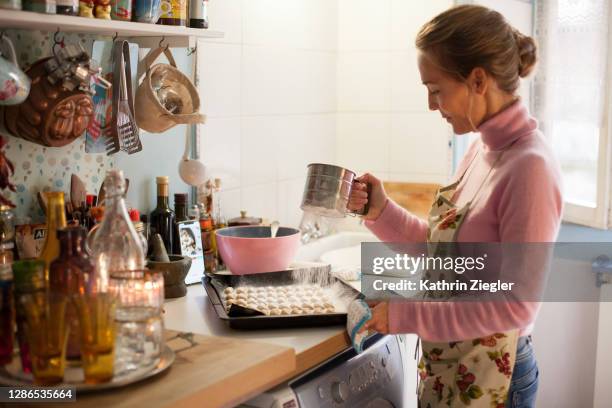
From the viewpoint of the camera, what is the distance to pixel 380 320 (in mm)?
1696

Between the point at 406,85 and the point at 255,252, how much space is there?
1250 mm

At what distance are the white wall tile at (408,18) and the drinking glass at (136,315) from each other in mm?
2037

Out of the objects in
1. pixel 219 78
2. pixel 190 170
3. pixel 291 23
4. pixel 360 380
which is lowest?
pixel 360 380

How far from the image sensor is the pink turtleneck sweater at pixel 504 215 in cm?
159

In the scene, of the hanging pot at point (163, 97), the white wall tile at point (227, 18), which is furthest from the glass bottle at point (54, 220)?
the white wall tile at point (227, 18)

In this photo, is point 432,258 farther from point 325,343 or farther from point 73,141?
point 73,141

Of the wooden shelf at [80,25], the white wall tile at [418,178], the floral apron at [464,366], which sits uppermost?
the wooden shelf at [80,25]

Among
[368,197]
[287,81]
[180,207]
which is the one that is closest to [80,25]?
[180,207]

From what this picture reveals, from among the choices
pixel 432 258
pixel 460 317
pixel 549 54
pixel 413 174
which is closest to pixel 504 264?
pixel 460 317

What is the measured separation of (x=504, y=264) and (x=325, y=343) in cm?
41

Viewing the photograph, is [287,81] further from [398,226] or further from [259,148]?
[398,226]

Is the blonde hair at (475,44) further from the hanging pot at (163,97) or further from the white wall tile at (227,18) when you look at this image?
the white wall tile at (227,18)

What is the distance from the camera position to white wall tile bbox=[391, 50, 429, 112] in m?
3.14

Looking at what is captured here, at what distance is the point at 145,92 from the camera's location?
206 cm
